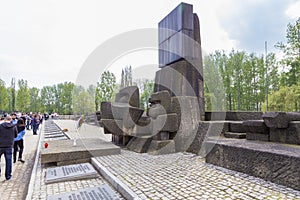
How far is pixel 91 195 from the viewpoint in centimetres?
373

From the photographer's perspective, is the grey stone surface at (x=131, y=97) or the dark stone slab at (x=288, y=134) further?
the grey stone surface at (x=131, y=97)

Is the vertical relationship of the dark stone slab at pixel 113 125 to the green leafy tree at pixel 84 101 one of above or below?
below

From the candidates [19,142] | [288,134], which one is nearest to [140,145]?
[19,142]

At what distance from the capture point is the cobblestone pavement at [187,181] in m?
3.53

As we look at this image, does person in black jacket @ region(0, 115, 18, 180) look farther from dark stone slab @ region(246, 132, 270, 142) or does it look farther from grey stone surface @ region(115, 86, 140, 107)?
dark stone slab @ region(246, 132, 270, 142)

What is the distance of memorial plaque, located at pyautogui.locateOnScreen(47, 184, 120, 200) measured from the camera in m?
3.62

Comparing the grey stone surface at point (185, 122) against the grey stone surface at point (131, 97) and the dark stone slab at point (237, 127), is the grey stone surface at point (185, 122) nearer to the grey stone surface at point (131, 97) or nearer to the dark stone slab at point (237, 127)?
the dark stone slab at point (237, 127)

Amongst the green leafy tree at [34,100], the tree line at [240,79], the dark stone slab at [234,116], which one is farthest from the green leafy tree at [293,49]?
the green leafy tree at [34,100]

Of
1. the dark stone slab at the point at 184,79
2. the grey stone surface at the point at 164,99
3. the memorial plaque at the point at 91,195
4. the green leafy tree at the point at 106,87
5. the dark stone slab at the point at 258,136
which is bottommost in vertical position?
the memorial plaque at the point at 91,195

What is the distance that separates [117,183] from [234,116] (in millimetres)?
7603

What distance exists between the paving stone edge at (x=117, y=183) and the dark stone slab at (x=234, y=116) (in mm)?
5680

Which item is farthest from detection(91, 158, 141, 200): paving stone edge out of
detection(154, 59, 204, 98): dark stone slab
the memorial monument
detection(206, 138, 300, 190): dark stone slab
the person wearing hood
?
detection(154, 59, 204, 98): dark stone slab

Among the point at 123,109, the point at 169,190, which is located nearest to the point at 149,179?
the point at 169,190

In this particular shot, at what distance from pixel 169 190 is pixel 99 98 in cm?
2849
